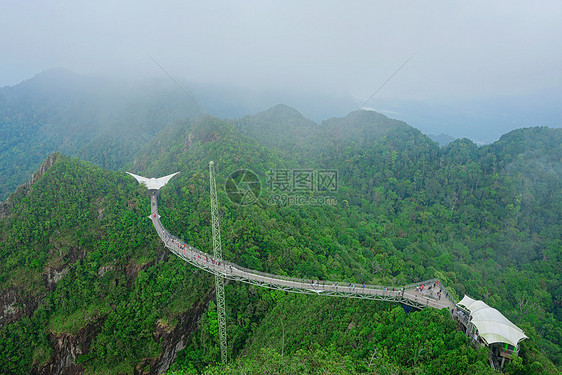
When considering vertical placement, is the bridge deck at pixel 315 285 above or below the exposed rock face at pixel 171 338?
above

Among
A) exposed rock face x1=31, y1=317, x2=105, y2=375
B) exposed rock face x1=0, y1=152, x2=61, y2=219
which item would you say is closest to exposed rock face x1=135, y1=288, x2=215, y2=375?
exposed rock face x1=31, y1=317, x2=105, y2=375

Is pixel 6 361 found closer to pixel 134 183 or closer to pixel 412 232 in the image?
pixel 134 183

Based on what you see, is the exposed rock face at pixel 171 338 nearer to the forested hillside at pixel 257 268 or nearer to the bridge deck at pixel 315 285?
the forested hillside at pixel 257 268

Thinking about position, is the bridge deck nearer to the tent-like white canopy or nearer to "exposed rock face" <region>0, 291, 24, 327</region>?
the tent-like white canopy

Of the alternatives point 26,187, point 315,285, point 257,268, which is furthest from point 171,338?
point 26,187

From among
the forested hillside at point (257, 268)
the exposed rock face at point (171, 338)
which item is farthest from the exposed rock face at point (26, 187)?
the exposed rock face at point (171, 338)
